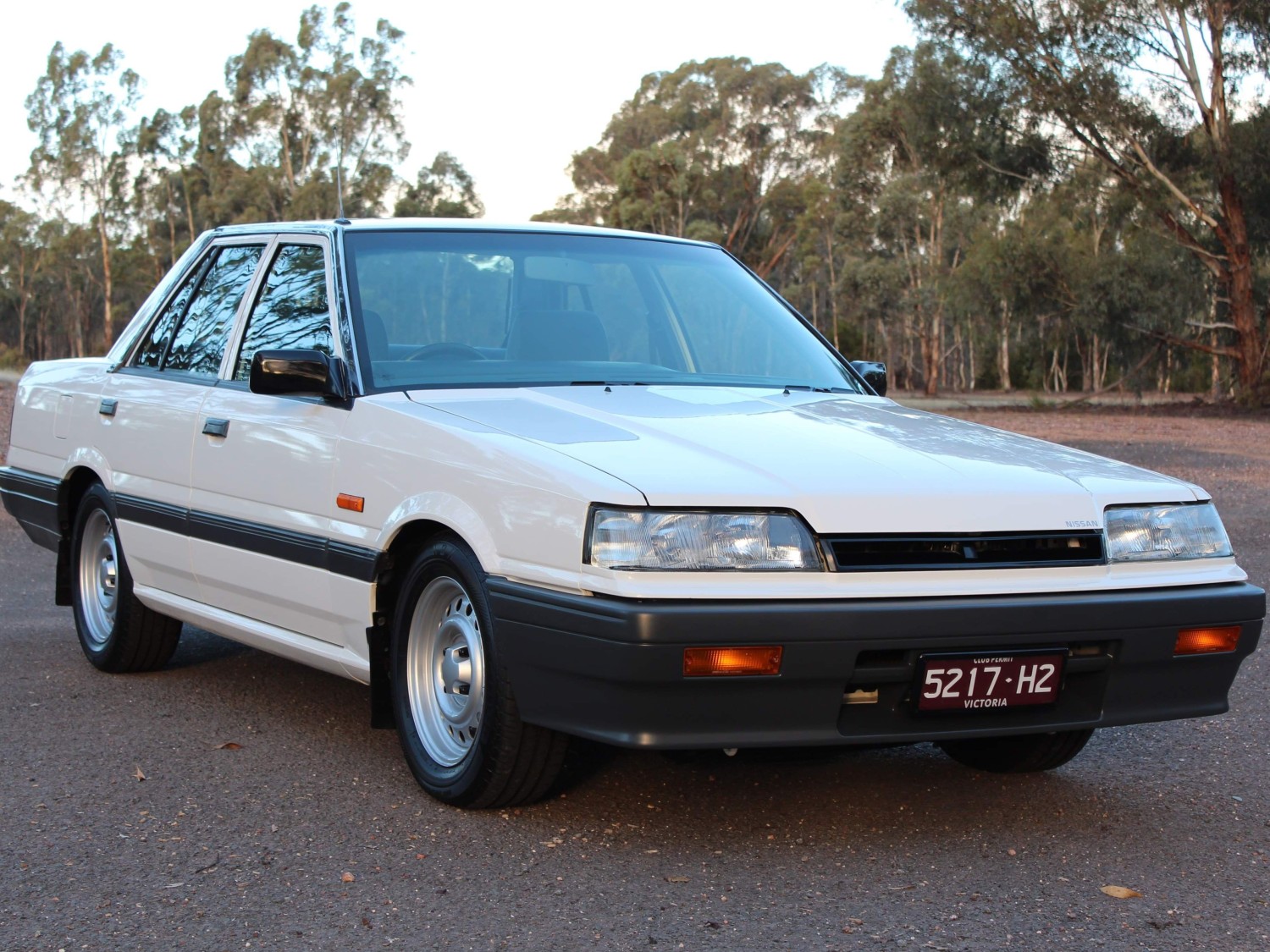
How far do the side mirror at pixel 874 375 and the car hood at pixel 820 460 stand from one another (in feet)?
2.76

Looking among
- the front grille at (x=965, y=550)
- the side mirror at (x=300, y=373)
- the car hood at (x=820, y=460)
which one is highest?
the side mirror at (x=300, y=373)

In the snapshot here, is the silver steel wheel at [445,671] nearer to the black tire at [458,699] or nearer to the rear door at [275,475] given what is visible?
the black tire at [458,699]

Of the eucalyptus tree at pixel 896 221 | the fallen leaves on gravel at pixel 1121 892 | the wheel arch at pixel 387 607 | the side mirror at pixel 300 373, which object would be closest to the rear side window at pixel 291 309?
the side mirror at pixel 300 373

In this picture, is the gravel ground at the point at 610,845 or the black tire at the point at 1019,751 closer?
the gravel ground at the point at 610,845

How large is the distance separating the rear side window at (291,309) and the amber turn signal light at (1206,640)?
2.56 metres

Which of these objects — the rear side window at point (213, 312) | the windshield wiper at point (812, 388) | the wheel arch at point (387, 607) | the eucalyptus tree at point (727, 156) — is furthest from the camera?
the eucalyptus tree at point (727, 156)

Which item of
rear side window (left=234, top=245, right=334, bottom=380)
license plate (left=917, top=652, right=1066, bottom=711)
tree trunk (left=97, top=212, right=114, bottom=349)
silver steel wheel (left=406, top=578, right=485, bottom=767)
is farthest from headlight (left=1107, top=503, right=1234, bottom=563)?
tree trunk (left=97, top=212, right=114, bottom=349)

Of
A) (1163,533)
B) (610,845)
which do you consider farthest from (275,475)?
(1163,533)

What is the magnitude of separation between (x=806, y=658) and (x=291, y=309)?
94.5 inches

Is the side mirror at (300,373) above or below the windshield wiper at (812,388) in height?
above

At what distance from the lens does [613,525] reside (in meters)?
3.31

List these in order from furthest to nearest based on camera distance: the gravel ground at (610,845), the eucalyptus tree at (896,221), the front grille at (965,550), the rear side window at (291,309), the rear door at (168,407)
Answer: the eucalyptus tree at (896,221)
the rear door at (168,407)
the rear side window at (291,309)
the front grille at (965,550)
the gravel ground at (610,845)

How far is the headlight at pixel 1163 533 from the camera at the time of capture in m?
3.70

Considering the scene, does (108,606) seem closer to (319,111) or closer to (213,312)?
(213,312)
